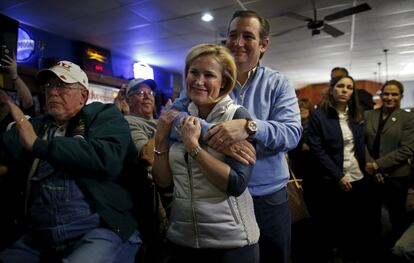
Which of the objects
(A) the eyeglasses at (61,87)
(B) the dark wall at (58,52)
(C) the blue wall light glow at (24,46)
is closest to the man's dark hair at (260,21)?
(A) the eyeglasses at (61,87)

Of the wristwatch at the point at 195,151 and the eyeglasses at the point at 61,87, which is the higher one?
the eyeglasses at the point at 61,87

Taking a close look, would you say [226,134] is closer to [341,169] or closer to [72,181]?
[72,181]

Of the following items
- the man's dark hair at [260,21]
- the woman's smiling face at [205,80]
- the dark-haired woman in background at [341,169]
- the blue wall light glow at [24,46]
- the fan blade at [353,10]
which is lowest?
the dark-haired woman in background at [341,169]

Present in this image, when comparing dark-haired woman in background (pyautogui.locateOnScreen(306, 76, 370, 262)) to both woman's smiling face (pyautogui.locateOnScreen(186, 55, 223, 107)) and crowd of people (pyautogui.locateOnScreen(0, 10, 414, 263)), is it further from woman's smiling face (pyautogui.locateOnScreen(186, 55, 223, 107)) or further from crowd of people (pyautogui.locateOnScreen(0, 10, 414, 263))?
woman's smiling face (pyautogui.locateOnScreen(186, 55, 223, 107))

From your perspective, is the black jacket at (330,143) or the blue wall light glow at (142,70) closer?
the black jacket at (330,143)

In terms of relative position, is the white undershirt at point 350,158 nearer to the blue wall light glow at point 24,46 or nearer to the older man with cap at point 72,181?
the older man with cap at point 72,181

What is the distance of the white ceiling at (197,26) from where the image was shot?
425 centimetres

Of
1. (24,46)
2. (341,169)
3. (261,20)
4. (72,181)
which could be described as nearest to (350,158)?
(341,169)

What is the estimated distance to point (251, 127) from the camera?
1.00 m

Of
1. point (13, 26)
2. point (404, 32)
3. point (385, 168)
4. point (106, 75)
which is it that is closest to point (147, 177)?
point (385, 168)

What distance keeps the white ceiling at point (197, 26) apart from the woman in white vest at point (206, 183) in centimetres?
341

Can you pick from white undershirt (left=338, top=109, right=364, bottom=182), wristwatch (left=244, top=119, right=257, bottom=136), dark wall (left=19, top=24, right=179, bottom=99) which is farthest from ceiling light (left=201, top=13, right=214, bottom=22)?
wristwatch (left=244, top=119, right=257, bottom=136)

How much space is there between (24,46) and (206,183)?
5.13 meters

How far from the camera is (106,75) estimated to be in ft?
20.4
